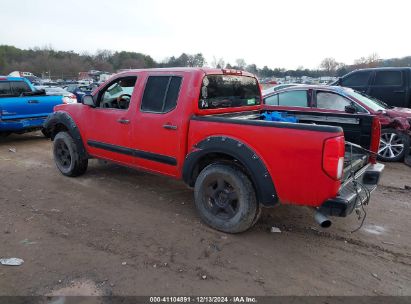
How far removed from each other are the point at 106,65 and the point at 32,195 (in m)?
95.1

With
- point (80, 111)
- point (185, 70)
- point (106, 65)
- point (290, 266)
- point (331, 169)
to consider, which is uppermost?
point (106, 65)

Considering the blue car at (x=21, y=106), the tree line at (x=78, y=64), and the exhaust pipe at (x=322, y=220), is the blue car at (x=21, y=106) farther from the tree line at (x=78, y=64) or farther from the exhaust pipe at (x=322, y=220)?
the tree line at (x=78, y=64)

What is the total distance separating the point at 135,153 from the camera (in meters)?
4.82

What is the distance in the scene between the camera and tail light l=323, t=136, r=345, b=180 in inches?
122

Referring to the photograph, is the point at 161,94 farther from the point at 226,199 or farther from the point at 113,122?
the point at 226,199

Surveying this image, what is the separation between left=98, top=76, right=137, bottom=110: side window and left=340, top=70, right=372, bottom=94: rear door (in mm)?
7251

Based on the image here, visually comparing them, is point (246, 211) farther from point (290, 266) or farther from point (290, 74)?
point (290, 74)

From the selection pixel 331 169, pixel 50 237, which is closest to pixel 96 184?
pixel 50 237

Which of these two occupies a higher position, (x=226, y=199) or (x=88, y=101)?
(x=88, y=101)

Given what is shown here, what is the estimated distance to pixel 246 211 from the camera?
3.75m

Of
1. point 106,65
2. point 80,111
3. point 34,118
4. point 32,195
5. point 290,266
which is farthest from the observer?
point 106,65

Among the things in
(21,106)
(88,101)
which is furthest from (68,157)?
(21,106)

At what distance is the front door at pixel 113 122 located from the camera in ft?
16.1

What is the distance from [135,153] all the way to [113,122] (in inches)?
24.3
